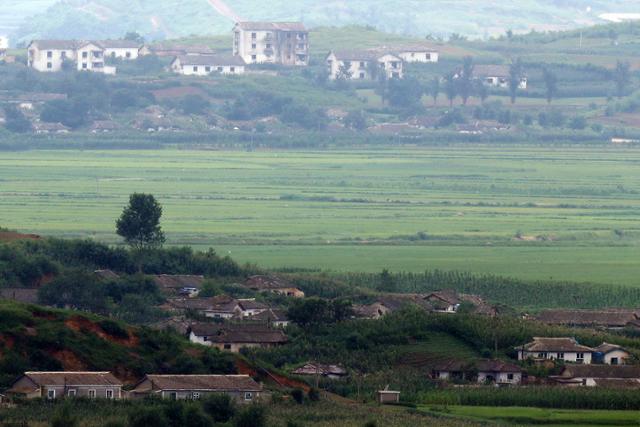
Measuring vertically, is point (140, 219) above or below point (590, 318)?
above

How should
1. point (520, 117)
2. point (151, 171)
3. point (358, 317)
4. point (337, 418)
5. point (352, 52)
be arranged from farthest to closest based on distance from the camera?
point (352, 52)
point (520, 117)
point (151, 171)
point (358, 317)
point (337, 418)

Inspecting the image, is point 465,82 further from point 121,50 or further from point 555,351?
point 555,351

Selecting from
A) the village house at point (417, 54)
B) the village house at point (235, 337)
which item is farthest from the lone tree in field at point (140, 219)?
the village house at point (417, 54)

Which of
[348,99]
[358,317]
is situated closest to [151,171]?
[348,99]

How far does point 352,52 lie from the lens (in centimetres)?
16388

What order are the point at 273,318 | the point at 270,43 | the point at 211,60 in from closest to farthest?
the point at 273,318 → the point at 211,60 → the point at 270,43

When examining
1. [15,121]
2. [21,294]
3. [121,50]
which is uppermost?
[121,50]

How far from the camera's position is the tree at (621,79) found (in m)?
157

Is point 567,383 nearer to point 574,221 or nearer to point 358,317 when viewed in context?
Result: point 358,317

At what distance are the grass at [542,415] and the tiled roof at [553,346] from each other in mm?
7947

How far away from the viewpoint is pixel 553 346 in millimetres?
63844

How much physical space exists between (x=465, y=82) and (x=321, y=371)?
9522 centimetres

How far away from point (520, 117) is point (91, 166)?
125ft

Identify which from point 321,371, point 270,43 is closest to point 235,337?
point 321,371
